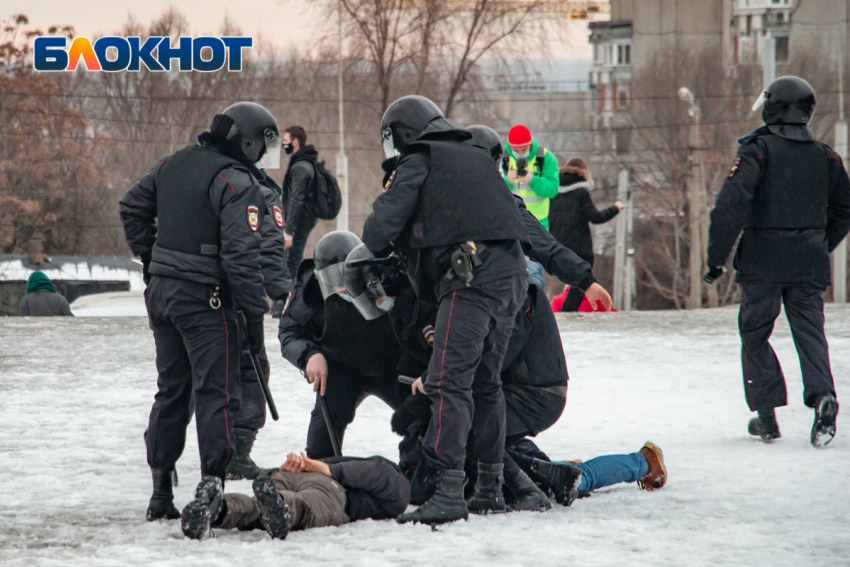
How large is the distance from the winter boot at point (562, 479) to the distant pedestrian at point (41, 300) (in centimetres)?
818

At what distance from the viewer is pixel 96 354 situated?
830 cm

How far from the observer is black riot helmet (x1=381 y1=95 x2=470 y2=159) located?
13.4 feet

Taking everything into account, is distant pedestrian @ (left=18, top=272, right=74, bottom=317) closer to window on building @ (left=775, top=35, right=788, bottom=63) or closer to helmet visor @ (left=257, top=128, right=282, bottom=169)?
helmet visor @ (left=257, top=128, right=282, bottom=169)

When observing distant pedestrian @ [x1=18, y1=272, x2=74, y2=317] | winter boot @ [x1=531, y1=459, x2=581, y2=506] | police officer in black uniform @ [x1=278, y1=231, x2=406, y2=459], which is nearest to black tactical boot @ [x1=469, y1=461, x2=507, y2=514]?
winter boot @ [x1=531, y1=459, x2=581, y2=506]

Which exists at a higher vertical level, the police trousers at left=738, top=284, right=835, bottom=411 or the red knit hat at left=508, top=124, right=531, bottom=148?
the red knit hat at left=508, top=124, right=531, bottom=148

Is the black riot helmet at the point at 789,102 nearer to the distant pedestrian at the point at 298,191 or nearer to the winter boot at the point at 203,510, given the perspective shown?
the winter boot at the point at 203,510

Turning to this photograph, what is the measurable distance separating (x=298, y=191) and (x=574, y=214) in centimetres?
262

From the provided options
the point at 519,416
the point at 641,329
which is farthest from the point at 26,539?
the point at 641,329

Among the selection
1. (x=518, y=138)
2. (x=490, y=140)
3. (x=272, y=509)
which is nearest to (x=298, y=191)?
(x=518, y=138)

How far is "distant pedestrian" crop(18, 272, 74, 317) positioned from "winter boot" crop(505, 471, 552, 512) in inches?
321

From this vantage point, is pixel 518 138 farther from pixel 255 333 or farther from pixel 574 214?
pixel 255 333

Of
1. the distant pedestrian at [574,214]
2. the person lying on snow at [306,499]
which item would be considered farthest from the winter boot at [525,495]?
the distant pedestrian at [574,214]

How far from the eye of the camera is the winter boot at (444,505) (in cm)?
372

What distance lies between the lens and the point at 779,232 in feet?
17.4
